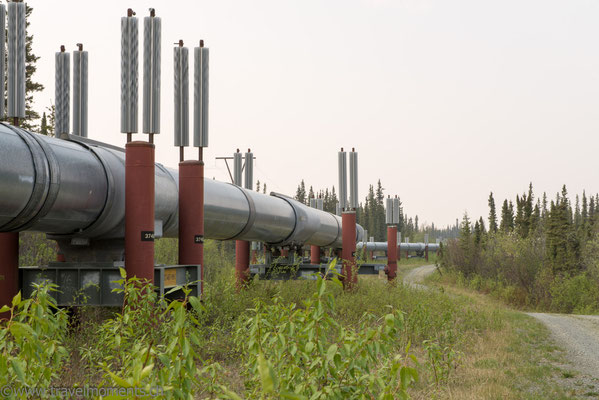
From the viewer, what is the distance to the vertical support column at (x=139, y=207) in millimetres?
9117

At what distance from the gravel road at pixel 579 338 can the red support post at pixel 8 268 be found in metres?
10.1

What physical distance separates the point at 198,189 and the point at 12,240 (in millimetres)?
3447

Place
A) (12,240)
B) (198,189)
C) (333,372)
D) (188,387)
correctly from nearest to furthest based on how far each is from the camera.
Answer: (188,387) → (333,372) → (12,240) → (198,189)

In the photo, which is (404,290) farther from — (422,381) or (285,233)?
(422,381)

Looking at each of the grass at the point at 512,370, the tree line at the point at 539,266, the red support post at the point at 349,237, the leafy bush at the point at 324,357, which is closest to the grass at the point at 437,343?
the grass at the point at 512,370

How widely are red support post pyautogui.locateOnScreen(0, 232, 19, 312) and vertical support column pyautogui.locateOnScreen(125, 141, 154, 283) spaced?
177 centimetres

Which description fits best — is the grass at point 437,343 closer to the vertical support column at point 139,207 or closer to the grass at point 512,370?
the grass at point 512,370

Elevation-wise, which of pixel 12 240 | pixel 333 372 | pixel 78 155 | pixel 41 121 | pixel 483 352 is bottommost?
pixel 483 352

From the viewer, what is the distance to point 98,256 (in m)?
9.74

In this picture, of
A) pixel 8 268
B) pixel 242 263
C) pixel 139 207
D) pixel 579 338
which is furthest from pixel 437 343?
pixel 242 263

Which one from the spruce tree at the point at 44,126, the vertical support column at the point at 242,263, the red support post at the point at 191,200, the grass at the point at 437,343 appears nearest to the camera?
the grass at the point at 437,343

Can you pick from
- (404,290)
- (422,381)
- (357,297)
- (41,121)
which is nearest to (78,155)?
(422,381)

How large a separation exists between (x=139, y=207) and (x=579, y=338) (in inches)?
494

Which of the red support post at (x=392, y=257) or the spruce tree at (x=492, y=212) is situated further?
the spruce tree at (x=492, y=212)
